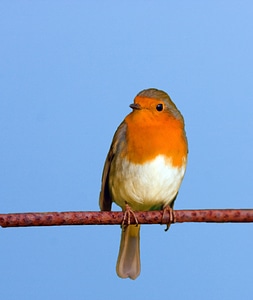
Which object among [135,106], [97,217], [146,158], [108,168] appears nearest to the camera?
[97,217]

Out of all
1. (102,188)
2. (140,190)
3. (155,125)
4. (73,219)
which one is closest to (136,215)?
(73,219)

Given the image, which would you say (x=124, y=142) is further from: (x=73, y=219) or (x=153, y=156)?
(x=73, y=219)

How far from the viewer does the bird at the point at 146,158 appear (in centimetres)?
233

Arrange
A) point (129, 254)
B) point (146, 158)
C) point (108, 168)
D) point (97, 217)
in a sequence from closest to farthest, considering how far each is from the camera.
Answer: point (97, 217), point (146, 158), point (108, 168), point (129, 254)

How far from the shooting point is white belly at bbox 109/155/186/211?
2432mm

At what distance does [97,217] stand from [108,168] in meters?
1.32

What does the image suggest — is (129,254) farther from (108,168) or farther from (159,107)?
(159,107)

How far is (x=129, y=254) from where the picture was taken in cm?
286

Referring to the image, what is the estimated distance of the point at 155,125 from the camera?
2.32 metres

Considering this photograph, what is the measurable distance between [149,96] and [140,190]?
1.39 feet

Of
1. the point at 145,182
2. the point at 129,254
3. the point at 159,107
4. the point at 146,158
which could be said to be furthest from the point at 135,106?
the point at 129,254

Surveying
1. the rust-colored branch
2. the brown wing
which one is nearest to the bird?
the brown wing

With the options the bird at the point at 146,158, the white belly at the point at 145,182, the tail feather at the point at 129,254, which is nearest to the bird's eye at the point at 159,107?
the bird at the point at 146,158

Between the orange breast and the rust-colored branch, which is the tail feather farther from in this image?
the rust-colored branch
